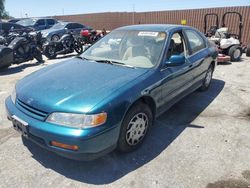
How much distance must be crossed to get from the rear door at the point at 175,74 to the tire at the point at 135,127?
476 mm

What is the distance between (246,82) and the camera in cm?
685

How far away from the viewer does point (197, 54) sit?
4.87 meters

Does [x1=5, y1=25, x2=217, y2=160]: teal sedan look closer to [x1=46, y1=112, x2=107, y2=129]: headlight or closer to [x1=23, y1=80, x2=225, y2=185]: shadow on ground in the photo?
[x1=46, y1=112, x2=107, y2=129]: headlight

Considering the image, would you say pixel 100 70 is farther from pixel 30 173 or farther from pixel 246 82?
pixel 246 82

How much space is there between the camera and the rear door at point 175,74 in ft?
12.4

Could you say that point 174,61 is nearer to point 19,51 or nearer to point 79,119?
point 79,119

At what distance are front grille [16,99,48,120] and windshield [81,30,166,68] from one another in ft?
4.71

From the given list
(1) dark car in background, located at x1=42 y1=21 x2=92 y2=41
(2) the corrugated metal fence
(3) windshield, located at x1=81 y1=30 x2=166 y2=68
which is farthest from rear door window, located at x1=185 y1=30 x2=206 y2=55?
(1) dark car in background, located at x1=42 y1=21 x2=92 y2=41

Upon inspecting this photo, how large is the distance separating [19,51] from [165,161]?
26.0 feet

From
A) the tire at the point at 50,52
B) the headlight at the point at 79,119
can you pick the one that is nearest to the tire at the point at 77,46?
the tire at the point at 50,52

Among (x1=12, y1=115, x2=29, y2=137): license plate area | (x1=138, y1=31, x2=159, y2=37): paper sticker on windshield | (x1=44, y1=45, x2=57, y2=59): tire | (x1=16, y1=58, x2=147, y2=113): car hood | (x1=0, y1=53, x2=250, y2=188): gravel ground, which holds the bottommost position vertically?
(x1=0, y1=53, x2=250, y2=188): gravel ground

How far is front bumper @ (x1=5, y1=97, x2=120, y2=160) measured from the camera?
2.63 meters

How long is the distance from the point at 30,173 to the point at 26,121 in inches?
24.9

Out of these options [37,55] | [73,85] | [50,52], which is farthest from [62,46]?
[73,85]
